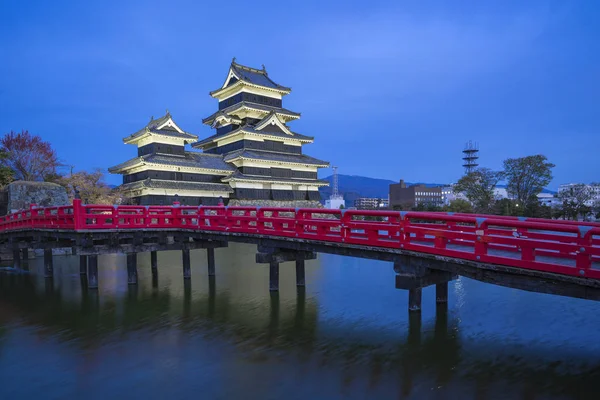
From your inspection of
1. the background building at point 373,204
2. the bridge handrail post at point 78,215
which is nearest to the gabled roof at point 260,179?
the bridge handrail post at point 78,215

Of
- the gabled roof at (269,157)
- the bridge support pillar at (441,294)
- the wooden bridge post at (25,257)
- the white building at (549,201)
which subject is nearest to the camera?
the bridge support pillar at (441,294)

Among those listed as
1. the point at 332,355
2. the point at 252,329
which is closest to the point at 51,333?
the point at 252,329

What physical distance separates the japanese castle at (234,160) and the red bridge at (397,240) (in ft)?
60.5

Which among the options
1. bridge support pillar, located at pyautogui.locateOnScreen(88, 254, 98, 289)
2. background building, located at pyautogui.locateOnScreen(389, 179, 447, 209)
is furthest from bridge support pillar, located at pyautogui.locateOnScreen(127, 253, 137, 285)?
background building, located at pyautogui.locateOnScreen(389, 179, 447, 209)

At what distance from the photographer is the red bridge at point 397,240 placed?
7.46m

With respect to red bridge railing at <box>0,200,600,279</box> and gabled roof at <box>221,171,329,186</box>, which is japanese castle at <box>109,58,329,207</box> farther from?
red bridge railing at <box>0,200,600,279</box>

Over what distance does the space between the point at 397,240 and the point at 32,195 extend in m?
25.4

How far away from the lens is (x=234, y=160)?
4344cm

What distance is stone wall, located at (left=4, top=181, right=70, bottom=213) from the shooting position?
2616 cm

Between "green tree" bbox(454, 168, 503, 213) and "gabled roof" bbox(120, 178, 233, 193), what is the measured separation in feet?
97.1

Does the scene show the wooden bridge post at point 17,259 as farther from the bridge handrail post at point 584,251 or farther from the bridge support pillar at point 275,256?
the bridge handrail post at point 584,251

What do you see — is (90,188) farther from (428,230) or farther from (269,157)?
(428,230)

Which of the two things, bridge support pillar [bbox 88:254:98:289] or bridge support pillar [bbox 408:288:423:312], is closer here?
bridge support pillar [bbox 408:288:423:312]

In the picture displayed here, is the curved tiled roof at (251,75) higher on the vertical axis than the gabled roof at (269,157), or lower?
higher
